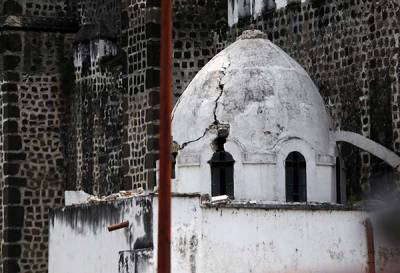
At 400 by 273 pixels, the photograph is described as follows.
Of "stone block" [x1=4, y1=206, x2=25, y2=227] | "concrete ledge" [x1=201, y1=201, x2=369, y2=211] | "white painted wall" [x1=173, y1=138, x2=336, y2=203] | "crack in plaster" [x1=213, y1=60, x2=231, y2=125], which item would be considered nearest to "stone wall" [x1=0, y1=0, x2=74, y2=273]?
"stone block" [x1=4, y1=206, x2=25, y2=227]

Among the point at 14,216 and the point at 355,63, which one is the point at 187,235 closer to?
the point at 355,63

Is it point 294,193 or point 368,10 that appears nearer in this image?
point 294,193

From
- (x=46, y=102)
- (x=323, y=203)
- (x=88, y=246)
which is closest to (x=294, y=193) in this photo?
(x=323, y=203)

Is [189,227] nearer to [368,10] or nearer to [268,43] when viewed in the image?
[268,43]

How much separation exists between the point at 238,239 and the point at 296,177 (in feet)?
6.20

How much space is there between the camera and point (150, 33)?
24188mm

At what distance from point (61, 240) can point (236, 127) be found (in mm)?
3546

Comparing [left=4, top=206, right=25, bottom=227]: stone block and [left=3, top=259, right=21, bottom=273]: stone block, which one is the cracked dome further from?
[left=3, top=259, right=21, bottom=273]: stone block

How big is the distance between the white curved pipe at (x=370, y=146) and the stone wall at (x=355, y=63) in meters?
0.20

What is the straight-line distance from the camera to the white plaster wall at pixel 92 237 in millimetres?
18500

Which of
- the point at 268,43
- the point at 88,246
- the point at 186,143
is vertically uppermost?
the point at 268,43

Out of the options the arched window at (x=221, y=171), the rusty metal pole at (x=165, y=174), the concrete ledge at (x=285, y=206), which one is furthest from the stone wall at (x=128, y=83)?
the rusty metal pole at (x=165, y=174)

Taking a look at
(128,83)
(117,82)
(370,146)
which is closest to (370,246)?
(370,146)

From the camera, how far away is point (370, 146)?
19938mm
